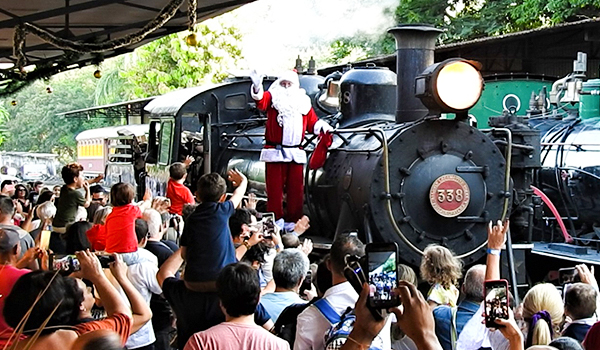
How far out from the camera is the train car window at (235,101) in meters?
11.1

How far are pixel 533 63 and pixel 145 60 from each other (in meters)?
13.3

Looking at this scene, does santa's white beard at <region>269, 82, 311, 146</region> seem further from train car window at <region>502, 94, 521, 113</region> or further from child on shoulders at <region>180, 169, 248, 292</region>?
train car window at <region>502, 94, 521, 113</region>

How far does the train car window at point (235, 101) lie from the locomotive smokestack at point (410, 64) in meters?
4.06

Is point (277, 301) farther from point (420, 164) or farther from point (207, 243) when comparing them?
point (420, 164)

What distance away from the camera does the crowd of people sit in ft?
9.85

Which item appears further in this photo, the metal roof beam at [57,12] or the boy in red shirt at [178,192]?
the boy in red shirt at [178,192]

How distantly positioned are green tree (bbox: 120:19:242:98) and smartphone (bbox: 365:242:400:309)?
75.9ft

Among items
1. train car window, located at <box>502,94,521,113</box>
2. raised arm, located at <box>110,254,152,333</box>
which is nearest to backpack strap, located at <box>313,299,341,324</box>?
raised arm, located at <box>110,254,152,333</box>

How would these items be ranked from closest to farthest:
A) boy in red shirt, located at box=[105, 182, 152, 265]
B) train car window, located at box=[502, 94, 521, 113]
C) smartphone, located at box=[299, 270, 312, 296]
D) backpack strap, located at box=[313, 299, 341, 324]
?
1. backpack strap, located at box=[313, 299, 341, 324]
2. boy in red shirt, located at box=[105, 182, 152, 265]
3. smartphone, located at box=[299, 270, 312, 296]
4. train car window, located at box=[502, 94, 521, 113]

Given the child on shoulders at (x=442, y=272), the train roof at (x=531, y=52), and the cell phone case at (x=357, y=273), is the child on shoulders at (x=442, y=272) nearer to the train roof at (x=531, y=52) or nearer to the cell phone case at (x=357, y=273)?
the cell phone case at (x=357, y=273)

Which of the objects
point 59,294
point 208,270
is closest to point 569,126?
point 208,270

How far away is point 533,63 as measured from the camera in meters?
20.5

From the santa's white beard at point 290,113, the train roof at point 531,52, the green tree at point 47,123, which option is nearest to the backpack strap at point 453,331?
the santa's white beard at point 290,113

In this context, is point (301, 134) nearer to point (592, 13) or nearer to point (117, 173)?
point (117, 173)
